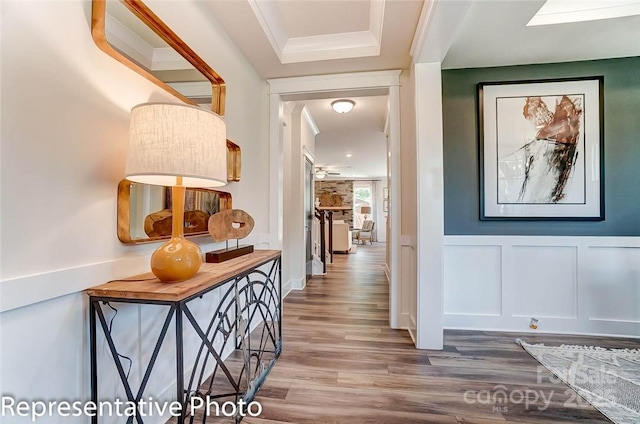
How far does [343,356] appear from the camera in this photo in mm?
2014

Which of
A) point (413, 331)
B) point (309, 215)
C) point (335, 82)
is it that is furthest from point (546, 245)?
point (309, 215)

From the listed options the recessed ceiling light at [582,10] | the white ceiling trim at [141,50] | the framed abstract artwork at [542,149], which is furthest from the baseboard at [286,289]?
the recessed ceiling light at [582,10]

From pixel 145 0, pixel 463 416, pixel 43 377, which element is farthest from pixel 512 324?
pixel 145 0

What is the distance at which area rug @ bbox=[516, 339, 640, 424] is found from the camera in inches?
57.8

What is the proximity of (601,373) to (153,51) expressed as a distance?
3270 mm

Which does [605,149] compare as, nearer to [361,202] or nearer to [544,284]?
[544,284]

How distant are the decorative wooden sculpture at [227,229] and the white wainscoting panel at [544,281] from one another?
2378mm

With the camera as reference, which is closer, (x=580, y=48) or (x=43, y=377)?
(x=43, y=377)

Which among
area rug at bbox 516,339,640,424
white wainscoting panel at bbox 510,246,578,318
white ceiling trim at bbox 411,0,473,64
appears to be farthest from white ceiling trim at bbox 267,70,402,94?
area rug at bbox 516,339,640,424

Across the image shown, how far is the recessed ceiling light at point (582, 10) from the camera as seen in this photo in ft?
6.01

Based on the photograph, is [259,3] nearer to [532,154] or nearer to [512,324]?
[532,154]

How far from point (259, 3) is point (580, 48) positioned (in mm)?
2551

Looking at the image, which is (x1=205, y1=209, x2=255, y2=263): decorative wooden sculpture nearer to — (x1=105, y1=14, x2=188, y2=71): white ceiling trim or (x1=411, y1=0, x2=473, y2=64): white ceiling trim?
(x1=105, y1=14, x2=188, y2=71): white ceiling trim

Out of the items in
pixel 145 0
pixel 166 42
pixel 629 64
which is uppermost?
pixel 629 64
